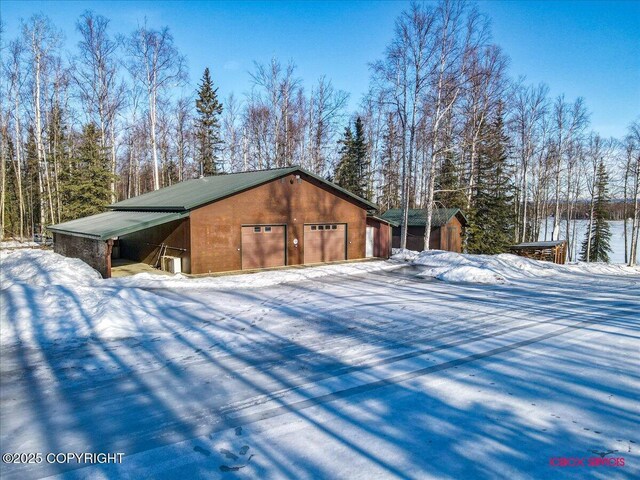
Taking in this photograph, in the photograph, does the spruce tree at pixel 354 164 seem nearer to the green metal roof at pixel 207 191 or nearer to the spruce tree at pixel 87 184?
the green metal roof at pixel 207 191

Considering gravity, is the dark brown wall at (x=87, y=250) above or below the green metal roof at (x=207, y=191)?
below

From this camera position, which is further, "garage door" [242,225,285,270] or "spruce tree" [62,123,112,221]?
"spruce tree" [62,123,112,221]

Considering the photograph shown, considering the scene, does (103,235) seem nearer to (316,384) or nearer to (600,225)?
(316,384)

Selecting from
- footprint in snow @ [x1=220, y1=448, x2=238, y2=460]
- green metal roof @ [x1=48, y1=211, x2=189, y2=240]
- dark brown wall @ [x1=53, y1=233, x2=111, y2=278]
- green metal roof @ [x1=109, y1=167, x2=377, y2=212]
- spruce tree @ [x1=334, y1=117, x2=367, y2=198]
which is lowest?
footprint in snow @ [x1=220, y1=448, x2=238, y2=460]

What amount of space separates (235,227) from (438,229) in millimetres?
16900

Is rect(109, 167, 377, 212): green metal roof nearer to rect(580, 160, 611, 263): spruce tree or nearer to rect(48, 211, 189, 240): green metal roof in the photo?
rect(48, 211, 189, 240): green metal roof

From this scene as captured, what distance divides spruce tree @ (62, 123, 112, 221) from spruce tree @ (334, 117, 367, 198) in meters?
17.7

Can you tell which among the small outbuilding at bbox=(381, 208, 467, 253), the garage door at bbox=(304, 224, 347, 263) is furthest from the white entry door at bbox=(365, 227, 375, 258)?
the small outbuilding at bbox=(381, 208, 467, 253)

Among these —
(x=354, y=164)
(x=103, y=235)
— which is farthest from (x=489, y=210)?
(x=103, y=235)

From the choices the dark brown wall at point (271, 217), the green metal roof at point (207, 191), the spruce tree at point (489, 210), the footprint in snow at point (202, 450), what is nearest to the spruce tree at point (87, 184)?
the green metal roof at point (207, 191)

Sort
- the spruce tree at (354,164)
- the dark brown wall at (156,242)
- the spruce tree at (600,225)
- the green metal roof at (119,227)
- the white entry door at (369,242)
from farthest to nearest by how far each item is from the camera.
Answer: the spruce tree at (600,225)
the spruce tree at (354,164)
the white entry door at (369,242)
the dark brown wall at (156,242)
the green metal roof at (119,227)

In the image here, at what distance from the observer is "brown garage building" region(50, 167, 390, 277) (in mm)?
15422

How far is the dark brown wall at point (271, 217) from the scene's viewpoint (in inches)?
617

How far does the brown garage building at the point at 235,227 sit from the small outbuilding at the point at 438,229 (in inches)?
338
